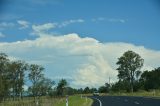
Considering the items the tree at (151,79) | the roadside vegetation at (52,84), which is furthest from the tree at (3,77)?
the tree at (151,79)

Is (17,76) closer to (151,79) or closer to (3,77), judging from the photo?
(3,77)

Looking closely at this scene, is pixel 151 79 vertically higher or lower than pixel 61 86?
higher

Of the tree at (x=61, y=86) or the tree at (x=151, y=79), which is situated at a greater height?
the tree at (x=151, y=79)

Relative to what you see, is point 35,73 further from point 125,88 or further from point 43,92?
point 125,88

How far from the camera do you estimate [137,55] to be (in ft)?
449

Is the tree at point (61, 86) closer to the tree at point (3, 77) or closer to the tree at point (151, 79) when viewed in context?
the tree at point (3, 77)

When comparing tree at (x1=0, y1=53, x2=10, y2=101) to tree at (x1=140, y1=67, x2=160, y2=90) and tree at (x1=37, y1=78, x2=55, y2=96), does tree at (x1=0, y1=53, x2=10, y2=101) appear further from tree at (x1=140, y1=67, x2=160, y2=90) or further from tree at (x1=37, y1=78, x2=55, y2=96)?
tree at (x1=140, y1=67, x2=160, y2=90)

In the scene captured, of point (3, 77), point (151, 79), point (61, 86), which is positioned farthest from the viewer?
point (151, 79)

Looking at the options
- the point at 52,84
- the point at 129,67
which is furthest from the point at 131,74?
the point at 52,84

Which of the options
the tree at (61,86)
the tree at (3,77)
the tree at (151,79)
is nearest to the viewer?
the tree at (3,77)

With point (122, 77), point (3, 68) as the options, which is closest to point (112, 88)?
point (122, 77)

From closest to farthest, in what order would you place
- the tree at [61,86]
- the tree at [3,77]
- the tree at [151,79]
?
the tree at [3,77] < the tree at [61,86] < the tree at [151,79]

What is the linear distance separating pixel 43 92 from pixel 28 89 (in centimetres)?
314

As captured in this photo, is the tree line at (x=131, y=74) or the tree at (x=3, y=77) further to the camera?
the tree line at (x=131, y=74)
